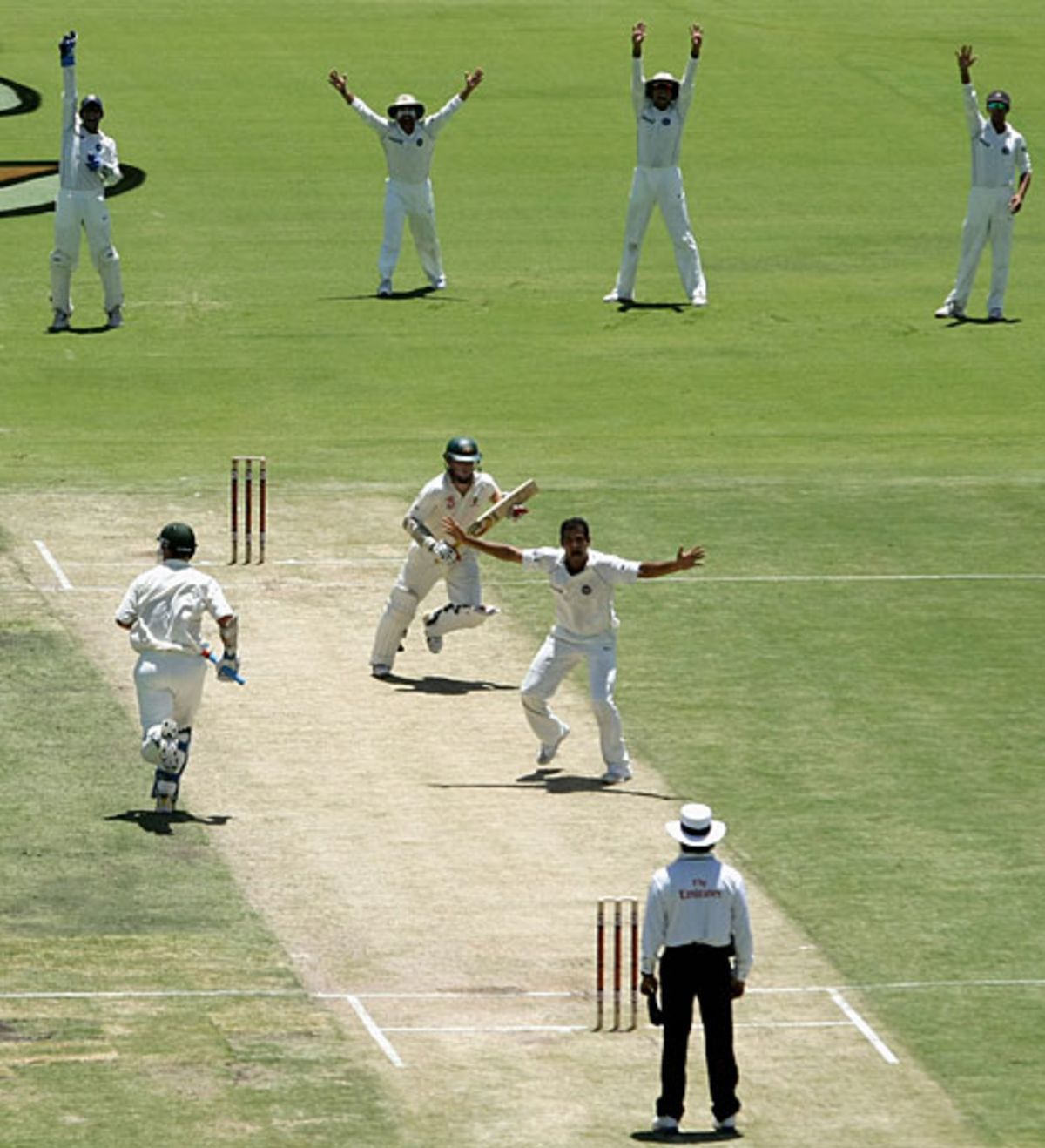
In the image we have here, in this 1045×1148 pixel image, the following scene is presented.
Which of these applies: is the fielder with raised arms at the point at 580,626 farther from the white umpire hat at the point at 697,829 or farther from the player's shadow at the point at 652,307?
the player's shadow at the point at 652,307

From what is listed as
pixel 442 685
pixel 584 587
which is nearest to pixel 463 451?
pixel 442 685

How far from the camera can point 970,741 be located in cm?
2431

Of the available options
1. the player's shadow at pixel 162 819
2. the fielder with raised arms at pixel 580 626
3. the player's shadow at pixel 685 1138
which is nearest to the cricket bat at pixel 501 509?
the fielder with raised arms at pixel 580 626

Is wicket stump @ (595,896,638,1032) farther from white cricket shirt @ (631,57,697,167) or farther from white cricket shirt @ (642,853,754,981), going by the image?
white cricket shirt @ (631,57,697,167)

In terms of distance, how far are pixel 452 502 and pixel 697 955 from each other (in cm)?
916

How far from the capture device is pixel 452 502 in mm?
25438

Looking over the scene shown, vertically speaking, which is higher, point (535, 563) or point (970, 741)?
point (535, 563)

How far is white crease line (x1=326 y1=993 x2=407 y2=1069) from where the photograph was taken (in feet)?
58.4

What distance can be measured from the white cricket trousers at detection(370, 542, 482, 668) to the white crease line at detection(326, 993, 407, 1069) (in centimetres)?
729

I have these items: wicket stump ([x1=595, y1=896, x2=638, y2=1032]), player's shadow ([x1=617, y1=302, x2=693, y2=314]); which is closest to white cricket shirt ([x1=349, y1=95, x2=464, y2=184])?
player's shadow ([x1=617, y1=302, x2=693, y2=314])

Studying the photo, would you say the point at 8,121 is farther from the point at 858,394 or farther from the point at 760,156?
the point at 858,394

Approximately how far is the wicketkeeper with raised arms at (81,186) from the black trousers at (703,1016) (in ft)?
70.4

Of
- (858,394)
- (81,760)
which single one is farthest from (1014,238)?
(81,760)

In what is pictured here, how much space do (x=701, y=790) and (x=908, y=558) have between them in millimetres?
7569
